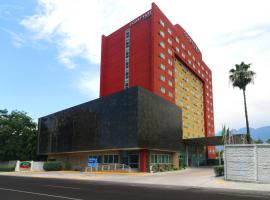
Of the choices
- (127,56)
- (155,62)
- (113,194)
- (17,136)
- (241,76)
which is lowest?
(113,194)

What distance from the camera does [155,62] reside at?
6488 cm

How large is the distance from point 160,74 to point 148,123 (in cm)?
2520

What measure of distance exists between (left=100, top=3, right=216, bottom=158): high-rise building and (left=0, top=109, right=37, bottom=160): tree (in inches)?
792

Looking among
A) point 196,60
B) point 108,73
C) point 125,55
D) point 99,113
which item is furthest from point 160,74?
point 196,60

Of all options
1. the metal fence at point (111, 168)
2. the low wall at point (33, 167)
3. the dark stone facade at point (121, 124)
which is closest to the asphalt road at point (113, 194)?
the dark stone facade at point (121, 124)

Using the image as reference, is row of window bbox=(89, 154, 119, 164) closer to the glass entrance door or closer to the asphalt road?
the glass entrance door

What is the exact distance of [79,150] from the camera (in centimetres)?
5344

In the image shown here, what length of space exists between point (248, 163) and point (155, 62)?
4138 cm

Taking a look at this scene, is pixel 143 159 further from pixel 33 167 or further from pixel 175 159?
pixel 33 167

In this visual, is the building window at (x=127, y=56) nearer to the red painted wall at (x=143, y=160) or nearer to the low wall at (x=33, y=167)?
the low wall at (x=33, y=167)

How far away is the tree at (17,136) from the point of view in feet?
228

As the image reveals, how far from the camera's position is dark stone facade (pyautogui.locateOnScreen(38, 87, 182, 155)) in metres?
42.2

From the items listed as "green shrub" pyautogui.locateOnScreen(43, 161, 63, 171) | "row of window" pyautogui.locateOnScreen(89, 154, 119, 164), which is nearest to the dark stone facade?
"row of window" pyautogui.locateOnScreen(89, 154, 119, 164)

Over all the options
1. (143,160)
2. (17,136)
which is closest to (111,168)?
(143,160)
